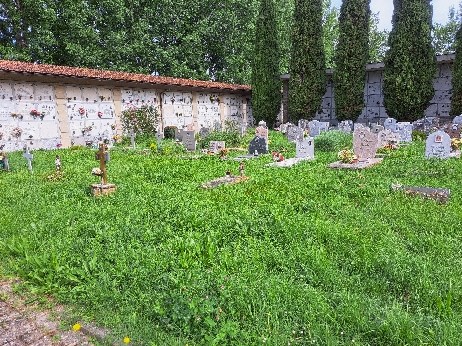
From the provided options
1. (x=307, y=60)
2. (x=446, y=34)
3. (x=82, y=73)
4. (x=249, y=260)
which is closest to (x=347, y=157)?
(x=249, y=260)

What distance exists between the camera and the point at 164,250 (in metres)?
4.10

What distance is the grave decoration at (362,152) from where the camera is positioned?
32.2 ft

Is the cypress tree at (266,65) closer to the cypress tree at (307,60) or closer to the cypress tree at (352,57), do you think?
the cypress tree at (307,60)

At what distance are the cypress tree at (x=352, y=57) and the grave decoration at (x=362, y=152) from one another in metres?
11.4

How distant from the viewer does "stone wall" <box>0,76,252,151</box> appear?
14047 mm

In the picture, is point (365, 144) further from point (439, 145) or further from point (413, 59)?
point (413, 59)

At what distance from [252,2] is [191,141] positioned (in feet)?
60.2

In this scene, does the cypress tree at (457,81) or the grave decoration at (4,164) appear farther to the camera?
the cypress tree at (457,81)

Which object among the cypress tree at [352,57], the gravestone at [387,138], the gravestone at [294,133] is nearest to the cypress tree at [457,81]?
the cypress tree at [352,57]

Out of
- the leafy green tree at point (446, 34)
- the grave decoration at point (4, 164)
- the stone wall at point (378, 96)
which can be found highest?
the leafy green tree at point (446, 34)

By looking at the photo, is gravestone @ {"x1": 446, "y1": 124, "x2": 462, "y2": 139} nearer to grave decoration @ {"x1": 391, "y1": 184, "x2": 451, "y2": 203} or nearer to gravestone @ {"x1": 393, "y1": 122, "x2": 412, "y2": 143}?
gravestone @ {"x1": 393, "y1": 122, "x2": 412, "y2": 143}

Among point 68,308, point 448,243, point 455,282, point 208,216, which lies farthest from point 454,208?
point 68,308

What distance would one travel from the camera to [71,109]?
1580 centimetres

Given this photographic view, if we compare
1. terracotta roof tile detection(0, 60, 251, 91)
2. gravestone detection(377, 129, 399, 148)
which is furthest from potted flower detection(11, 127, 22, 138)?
gravestone detection(377, 129, 399, 148)
